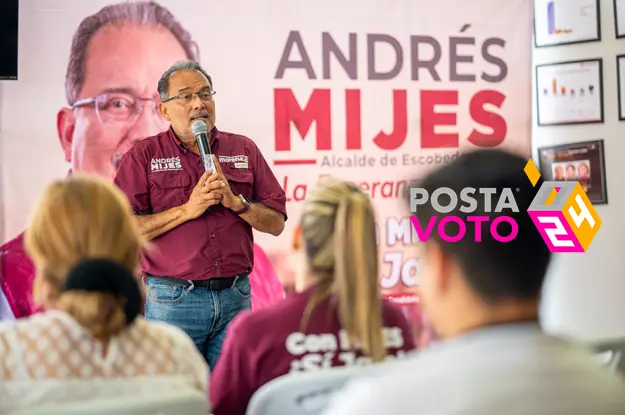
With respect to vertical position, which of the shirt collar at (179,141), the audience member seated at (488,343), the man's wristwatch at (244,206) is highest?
the shirt collar at (179,141)

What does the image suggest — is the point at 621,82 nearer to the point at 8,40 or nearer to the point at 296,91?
the point at 296,91

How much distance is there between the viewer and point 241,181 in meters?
3.31

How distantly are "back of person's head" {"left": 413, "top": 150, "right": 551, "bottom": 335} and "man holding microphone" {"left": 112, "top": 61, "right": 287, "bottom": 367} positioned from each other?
1890 mm

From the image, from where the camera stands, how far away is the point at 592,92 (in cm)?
452

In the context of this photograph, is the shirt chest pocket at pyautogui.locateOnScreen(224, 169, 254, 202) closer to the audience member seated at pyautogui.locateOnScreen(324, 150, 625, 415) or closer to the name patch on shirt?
the name patch on shirt

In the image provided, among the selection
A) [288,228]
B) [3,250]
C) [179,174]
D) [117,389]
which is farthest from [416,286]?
[117,389]

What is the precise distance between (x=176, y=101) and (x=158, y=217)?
50 centimetres

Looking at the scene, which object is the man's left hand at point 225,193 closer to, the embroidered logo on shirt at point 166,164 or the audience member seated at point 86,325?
the embroidered logo on shirt at point 166,164

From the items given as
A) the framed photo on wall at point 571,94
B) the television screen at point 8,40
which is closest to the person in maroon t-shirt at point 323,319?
the television screen at point 8,40

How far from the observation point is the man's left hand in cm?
307

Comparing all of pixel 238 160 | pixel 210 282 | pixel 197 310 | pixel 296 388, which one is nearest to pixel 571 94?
pixel 238 160

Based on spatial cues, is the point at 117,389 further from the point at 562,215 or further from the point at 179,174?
the point at 562,215

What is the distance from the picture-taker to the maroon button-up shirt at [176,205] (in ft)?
10.4

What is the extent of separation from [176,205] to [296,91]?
0.96 m
